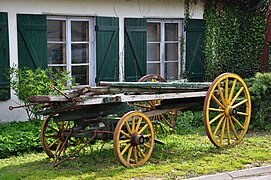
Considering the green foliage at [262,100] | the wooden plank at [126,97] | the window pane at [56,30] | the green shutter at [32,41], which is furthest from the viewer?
the window pane at [56,30]

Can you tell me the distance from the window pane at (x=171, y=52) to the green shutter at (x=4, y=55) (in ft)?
14.1

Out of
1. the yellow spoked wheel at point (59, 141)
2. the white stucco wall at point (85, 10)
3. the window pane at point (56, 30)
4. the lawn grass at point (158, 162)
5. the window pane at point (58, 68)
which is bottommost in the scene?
the lawn grass at point (158, 162)

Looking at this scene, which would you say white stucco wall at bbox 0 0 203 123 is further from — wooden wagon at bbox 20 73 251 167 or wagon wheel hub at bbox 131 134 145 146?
wagon wheel hub at bbox 131 134 145 146

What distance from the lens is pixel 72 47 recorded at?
1120 centimetres

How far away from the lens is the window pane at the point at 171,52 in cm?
1291

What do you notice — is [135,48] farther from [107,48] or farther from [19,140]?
[19,140]

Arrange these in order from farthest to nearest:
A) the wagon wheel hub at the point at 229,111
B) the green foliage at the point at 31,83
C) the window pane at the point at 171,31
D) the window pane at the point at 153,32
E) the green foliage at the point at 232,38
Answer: the green foliage at the point at 232,38
the window pane at the point at 171,31
the window pane at the point at 153,32
the green foliage at the point at 31,83
the wagon wheel hub at the point at 229,111

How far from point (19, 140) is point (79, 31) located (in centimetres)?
347

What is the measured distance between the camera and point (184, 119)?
426 inches

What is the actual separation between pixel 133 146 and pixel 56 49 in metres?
4.63

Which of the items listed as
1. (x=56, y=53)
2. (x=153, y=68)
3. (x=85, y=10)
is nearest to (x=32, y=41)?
(x=56, y=53)

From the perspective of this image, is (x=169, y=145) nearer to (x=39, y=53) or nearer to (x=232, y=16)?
(x=39, y=53)

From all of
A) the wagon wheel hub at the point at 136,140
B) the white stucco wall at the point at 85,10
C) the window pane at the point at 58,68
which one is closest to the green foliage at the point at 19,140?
the white stucco wall at the point at 85,10

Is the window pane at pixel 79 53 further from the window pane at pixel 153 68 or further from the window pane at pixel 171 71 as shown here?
the window pane at pixel 171 71
